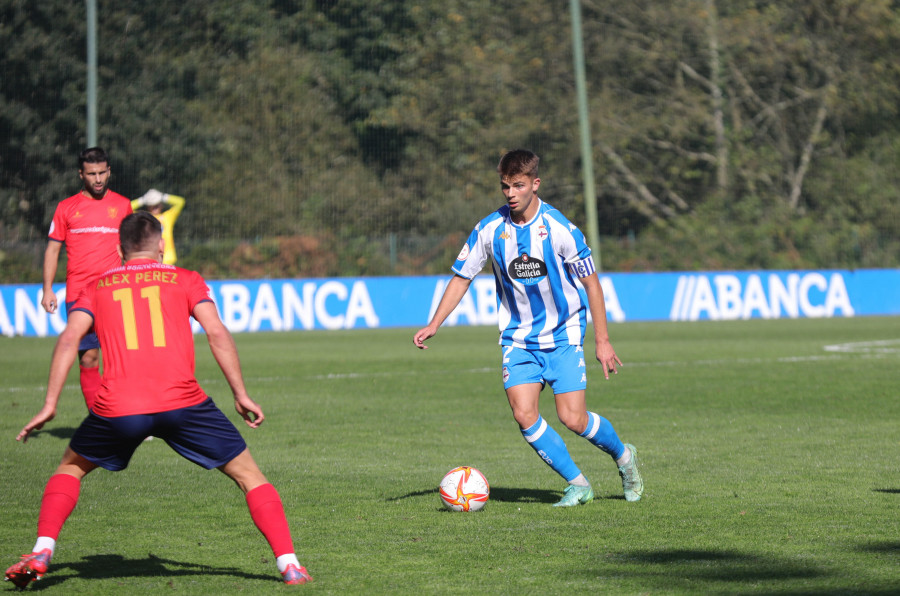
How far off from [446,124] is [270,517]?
102 ft

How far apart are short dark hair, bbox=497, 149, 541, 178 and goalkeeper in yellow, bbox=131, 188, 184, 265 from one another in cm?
689

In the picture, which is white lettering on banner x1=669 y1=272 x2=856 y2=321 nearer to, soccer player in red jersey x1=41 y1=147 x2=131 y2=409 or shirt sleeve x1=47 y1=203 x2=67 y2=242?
soccer player in red jersey x1=41 y1=147 x2=131 y2=409

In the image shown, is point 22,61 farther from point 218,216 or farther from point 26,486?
point 26,486

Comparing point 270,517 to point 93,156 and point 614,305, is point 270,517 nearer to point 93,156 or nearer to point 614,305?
point 93,156

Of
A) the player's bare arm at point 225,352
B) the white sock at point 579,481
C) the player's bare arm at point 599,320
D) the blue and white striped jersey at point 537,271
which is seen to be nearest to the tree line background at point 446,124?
the blue and white striped jersey at point 537,271

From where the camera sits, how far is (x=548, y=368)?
6988mm

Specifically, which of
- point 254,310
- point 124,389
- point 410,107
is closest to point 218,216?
point 254,310

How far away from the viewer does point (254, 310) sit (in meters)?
25.5

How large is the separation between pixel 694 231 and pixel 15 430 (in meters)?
25.3

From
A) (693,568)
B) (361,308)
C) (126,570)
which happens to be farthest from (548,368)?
(361,308)

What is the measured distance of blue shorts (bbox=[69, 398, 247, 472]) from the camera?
492 centimetres

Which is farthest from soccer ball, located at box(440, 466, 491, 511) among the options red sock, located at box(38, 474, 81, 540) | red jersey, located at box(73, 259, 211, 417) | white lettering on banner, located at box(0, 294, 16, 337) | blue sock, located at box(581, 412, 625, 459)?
white lettering on banner, located at box(0, 294, 16, 337)

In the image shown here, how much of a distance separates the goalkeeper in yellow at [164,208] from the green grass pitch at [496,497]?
2211mm

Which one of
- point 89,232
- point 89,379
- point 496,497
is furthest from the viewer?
point 89,232
